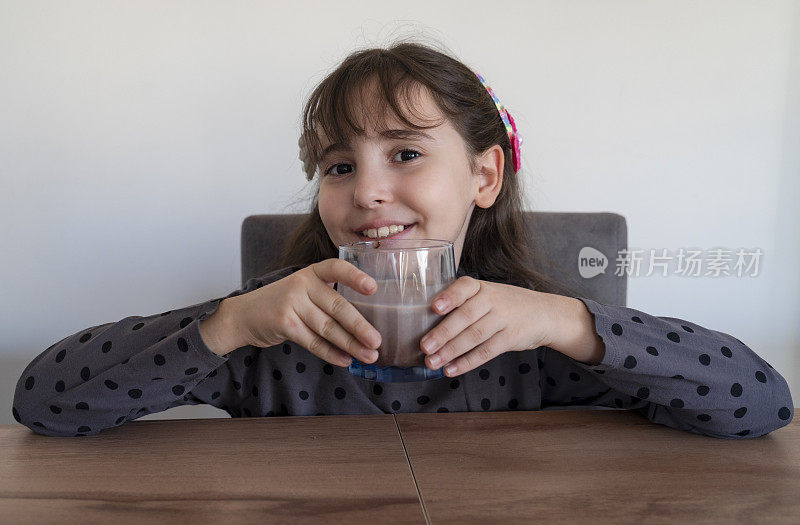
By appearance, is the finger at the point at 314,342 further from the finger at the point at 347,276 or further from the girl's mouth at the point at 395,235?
the girl's mouth at the point at 395,235

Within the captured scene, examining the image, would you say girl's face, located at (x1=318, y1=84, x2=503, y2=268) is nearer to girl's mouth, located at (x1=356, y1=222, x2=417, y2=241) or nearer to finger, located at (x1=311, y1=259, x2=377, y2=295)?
girl's mouth, located at (x1=356, y1=222, x2=417, y2=241)

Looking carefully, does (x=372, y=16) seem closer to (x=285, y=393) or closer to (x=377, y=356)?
(x=285, y=393)

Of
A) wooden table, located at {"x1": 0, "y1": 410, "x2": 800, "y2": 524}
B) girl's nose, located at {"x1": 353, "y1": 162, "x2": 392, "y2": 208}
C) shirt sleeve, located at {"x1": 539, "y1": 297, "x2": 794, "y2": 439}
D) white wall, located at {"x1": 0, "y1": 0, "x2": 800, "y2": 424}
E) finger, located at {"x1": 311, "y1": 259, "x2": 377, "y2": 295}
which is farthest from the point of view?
white wall, located at {"x1": 0, "y1": 0, "x2": 800, "y2": 424}

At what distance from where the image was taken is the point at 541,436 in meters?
0.73

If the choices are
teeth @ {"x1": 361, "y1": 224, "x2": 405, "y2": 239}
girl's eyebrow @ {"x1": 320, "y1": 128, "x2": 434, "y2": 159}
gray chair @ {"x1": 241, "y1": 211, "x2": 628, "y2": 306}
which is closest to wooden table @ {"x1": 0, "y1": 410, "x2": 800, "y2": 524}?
teeth @ {"x1": 361, "y1": 224, "x2": 405, "y2": 239}

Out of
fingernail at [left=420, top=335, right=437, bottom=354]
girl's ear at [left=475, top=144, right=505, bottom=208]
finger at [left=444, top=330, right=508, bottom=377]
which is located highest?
girl's ear at [left=475, top=144, right=505, bottom=208]

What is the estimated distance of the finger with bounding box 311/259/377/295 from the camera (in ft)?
2.20

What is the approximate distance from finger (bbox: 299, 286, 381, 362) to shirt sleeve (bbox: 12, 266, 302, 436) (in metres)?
0.17

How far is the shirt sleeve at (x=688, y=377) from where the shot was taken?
2.56 feet

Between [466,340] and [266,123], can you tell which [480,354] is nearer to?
[466,340]

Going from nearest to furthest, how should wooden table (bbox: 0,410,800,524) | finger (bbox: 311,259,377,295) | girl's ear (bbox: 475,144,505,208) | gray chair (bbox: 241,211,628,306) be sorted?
wooden table (bbox: 0,410,800,524)
finger (bbox: 311,259,377,295)
girl's ear (bbox: 475,144,505,208)
gray chair (bbox: 241,211,628,306)

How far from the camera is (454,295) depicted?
70 centimetres

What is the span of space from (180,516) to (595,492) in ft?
1.18

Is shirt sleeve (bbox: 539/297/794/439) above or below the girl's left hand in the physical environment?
below
